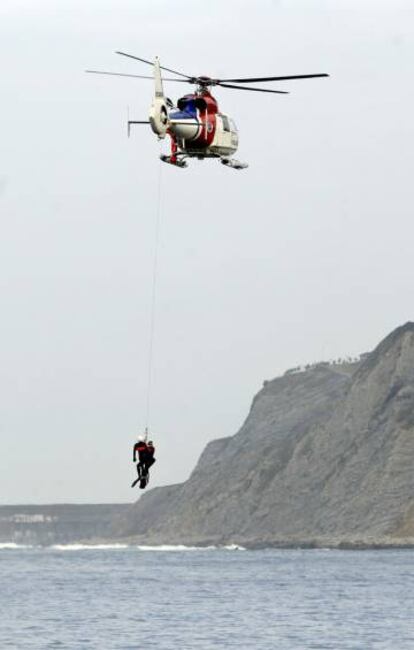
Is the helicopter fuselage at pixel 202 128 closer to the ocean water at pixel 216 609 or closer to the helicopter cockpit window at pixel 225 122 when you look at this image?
the helicopter cockpit window at pixel 225 122

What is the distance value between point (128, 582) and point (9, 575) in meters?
33.9

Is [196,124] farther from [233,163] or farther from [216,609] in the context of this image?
[216,609]

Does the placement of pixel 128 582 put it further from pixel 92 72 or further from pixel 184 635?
pixel 92 72

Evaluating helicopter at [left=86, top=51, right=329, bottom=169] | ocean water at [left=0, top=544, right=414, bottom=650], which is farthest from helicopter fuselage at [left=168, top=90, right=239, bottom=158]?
ocean water at [left=0, top=544, right=414, bottom=650]

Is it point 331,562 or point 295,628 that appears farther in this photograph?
point 331,562

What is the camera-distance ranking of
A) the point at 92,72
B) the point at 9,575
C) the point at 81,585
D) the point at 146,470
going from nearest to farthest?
the point at 92,72 → the point at 146,470 → the point at 81,585 → the point at 9,575

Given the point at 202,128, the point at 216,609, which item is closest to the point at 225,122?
the point at 202,128

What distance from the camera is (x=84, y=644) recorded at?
306ft

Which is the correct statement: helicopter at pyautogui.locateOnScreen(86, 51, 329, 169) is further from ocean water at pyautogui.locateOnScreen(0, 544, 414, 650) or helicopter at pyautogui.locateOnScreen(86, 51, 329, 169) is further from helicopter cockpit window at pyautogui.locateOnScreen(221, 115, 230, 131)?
ocean water at pyautogui.locateOnScreen(0, 544, 414, 650)

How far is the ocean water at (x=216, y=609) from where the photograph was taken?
95438 millimetres

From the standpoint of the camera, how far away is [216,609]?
394 ft

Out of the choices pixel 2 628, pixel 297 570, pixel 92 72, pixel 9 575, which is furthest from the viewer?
pixel 9 575

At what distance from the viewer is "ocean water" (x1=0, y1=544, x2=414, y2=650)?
313 feet

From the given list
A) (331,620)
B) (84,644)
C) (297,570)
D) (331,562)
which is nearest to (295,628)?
(331,620)
